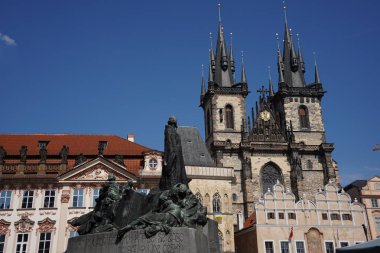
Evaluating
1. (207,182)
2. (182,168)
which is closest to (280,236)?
(207,182)

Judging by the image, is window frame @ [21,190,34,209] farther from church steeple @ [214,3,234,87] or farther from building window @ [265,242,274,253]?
church steeple @ [214,3,234,87]

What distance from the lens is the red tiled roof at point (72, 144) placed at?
29547mm

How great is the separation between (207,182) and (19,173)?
1436 cm

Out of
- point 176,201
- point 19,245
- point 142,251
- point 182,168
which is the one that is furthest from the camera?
point 19,245

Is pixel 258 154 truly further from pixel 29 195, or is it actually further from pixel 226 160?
pixel 29 195

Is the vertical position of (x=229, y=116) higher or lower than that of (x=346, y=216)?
higher

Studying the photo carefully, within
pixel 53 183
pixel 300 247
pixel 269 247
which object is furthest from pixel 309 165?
pixel 53 183

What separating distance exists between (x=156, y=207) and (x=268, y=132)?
136ft

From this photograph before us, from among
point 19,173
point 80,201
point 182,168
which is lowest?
point 182,168

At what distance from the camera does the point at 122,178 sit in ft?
90.2

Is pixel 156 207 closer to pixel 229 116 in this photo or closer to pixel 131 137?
pixel 131 137

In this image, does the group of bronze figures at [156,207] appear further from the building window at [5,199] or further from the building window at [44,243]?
the building window at [5,199]

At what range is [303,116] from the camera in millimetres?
50531

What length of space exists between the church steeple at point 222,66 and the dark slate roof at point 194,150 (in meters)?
14.1
